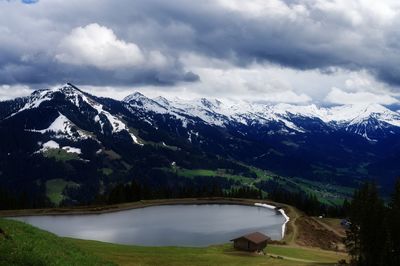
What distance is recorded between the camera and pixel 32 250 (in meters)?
36.2

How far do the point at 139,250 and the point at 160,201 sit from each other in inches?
4442

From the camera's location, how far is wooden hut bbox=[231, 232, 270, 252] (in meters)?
100

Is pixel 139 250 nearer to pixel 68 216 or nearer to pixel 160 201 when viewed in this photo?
pixel 68 216

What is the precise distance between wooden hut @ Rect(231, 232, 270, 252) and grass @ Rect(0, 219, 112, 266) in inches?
2350

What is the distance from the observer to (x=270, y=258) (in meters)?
87.3

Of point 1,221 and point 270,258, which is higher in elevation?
point 1,221

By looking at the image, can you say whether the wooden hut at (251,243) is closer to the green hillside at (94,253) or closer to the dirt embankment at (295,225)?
the green hillside at (94,253)

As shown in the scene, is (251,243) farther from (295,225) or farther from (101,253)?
(295,225)

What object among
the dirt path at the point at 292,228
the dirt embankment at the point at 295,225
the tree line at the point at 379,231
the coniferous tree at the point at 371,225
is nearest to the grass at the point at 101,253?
the dirt path at the point at 292,228

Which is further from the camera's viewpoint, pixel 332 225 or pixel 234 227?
pixel 332 225

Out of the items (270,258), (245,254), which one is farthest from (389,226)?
(245,254)

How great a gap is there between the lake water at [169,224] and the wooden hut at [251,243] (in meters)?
13.0

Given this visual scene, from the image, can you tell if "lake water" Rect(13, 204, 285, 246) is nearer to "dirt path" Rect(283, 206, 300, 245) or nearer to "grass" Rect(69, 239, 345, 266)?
"dirt path" Rect(283, 206, 300, 245)

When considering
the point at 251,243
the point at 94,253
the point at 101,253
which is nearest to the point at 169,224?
the point at 251,243
